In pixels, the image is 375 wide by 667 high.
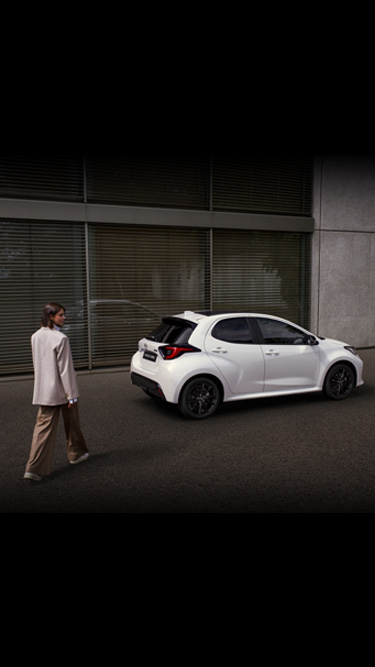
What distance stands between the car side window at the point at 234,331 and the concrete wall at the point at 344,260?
264 inches

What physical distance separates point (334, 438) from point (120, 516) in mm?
3183

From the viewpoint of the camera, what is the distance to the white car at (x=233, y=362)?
22.0 ft

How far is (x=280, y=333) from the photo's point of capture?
24.7 feet

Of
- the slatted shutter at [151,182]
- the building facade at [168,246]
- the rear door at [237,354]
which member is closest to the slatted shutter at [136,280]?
Result: the building facade at [168,246]

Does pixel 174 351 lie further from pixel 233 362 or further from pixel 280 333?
pixel 280 333

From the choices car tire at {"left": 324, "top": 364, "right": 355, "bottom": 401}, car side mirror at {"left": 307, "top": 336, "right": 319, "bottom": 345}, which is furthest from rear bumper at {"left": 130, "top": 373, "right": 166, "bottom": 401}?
car tire at {"left": 324, "top": 364, "right": 355, "bottom": 401}

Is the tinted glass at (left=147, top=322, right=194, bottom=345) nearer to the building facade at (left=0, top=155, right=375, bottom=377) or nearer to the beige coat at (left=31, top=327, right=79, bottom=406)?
the beige coat at (left=31, top=327, right=79, bottom=406)

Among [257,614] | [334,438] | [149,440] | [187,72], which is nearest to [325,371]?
[334,438]

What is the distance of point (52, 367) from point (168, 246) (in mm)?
7229

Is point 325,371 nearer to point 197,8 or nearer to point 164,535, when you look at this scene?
point 164,535

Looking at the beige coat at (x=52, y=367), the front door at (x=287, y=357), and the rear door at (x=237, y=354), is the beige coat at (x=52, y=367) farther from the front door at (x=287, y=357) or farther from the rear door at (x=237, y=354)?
the front door at (x=287, y=357)

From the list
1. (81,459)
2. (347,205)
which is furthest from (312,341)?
(347,205)

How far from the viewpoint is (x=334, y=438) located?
19.5 feet

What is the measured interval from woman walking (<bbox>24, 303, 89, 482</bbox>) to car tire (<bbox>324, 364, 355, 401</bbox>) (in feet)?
15.1
